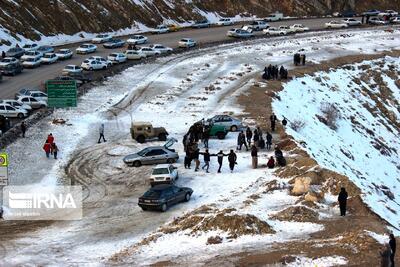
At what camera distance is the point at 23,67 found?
67312mm

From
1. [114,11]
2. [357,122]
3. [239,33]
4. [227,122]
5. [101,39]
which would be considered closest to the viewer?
[227,122]

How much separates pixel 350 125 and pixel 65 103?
24.5 meters

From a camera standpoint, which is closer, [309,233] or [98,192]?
[309,233]

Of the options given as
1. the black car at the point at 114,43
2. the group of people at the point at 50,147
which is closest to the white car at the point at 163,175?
the group of people at the point at 50,147

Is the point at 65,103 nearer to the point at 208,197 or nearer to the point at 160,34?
the point at 208,197

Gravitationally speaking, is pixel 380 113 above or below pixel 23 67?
below

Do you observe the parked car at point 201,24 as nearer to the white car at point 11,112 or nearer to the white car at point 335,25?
the white car at point 335,25

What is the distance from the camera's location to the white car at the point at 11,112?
48750 millimetres

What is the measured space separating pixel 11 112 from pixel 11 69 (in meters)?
15.5

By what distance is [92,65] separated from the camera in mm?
67438

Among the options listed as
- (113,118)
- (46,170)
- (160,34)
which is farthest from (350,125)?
(160,34)

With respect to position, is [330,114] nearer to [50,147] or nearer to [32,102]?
[32,102]

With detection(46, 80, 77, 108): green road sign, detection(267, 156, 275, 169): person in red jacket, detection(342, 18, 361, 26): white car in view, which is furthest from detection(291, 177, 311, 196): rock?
detection(342, 18, 361, 26): white car

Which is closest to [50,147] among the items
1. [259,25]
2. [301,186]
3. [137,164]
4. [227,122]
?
[137,164]
